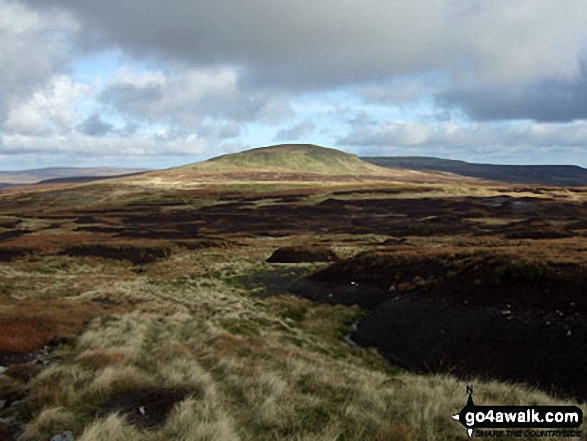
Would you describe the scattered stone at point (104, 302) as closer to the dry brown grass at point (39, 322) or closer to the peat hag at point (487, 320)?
the dry brown grass at point (39, 322)

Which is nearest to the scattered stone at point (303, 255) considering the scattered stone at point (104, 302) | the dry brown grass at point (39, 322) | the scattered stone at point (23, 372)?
the scattered stone at point (104, 302)

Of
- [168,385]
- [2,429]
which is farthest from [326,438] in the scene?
[2,429]

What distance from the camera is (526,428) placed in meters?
9.12

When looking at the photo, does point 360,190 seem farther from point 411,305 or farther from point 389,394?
point 389,394

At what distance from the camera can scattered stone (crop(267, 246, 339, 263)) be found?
46594mm

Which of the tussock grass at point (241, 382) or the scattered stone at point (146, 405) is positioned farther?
the scattered stone at point (146, 405)

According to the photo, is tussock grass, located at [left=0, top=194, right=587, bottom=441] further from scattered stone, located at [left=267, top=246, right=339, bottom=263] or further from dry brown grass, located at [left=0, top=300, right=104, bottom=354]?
scattered stone, located at [left=267, top=246, right=339, bottom=263]

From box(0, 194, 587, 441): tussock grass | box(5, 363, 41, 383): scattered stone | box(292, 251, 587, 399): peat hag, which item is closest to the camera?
box(0, 194, 587, 441): tussock grass

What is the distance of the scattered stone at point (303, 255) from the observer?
46.6m

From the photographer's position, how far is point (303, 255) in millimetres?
47250

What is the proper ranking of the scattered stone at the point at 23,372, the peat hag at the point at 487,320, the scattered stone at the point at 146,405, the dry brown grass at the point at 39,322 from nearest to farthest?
the scattered stone at the point at 146,405 < the scattered stone at the point at 23,372 < the dry brown grass at the point at 39,322 < the peat hag at the point at 487,320

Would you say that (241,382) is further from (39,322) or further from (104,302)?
(104,302)

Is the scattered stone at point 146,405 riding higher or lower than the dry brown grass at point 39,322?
higher

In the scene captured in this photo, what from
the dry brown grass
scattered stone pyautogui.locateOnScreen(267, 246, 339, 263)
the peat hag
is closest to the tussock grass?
the dry brown grass
